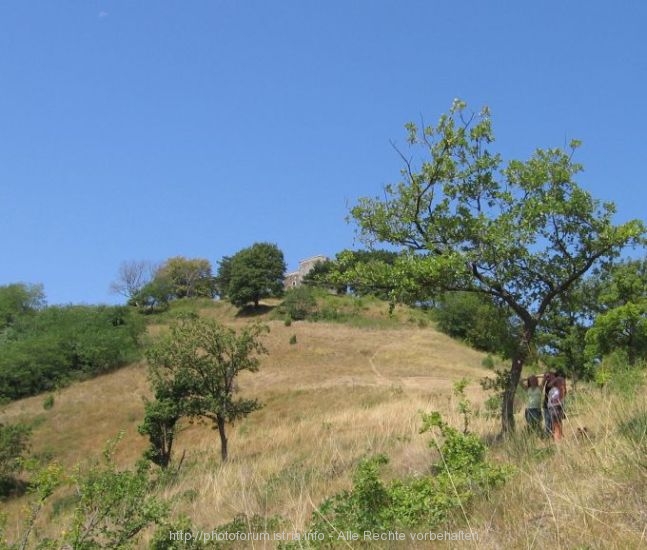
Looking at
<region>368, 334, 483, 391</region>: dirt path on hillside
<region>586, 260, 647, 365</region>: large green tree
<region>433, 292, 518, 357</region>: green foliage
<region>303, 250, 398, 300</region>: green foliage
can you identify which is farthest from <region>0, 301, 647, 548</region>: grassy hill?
<region>586, 260, 647, 365</region>: large green tree

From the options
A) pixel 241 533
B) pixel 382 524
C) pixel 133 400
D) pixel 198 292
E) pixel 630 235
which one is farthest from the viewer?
pixel 198 292

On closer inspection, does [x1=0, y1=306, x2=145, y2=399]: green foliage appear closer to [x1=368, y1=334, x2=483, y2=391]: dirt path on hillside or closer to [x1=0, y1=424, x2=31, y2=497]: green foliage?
[x1=0, y1=424, x2=31, y2=497]: green foliage

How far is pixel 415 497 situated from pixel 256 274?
257 ft

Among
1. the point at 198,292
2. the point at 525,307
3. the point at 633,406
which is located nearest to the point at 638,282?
the point at 525,307

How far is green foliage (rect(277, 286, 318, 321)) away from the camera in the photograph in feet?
248

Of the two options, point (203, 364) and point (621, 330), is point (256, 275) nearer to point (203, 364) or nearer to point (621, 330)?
point (203, 364)

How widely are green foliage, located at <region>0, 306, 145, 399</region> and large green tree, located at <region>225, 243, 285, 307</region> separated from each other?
539 inches

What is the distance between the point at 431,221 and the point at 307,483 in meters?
4.85

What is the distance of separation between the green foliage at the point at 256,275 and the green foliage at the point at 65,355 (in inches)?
536

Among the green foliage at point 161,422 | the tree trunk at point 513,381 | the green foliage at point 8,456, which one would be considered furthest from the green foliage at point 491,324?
the green foliage at point 8,456

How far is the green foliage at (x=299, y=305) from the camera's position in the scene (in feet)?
248

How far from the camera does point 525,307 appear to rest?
1084 centimetres

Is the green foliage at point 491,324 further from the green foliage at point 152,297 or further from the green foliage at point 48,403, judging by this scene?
the green foliage at point 152,297

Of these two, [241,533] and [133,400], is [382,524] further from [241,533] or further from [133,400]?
[133,400]
